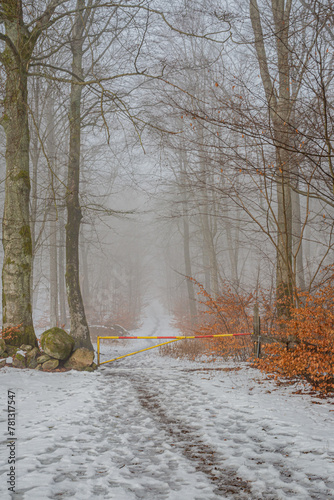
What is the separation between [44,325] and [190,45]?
19274 mm

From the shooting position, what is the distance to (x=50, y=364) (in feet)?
25.7

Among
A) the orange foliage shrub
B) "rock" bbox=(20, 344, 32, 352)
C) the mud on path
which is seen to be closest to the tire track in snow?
the mud on path

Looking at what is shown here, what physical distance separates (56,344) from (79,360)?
75cm


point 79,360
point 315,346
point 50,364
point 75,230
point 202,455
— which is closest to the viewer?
point 202,455

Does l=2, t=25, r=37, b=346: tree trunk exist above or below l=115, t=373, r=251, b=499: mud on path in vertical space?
above

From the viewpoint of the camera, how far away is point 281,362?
18.4ft

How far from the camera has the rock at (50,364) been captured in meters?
7.78

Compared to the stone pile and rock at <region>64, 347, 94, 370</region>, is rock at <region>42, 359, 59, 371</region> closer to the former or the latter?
the stone pile

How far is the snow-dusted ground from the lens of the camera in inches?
114

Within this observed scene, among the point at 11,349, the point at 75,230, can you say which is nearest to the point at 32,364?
the point at 11,349

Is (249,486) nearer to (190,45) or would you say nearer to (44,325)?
(190,45)

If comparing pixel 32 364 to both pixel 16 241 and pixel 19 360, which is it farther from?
pixel 16 241

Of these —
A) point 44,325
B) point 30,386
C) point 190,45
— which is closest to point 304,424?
point 30,386

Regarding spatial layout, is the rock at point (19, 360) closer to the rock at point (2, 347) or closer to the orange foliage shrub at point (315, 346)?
the rock at point (2, 347)
